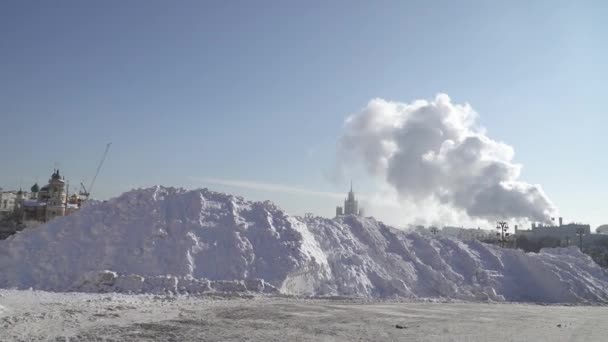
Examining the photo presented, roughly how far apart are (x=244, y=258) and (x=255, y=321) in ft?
22.9

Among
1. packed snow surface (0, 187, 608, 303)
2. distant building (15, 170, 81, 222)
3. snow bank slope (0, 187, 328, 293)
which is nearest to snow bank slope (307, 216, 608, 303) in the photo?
Answer: packed snow surface (0, 187, 608, 303)

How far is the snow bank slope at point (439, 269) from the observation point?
78.1ft

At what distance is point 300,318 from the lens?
15133 mm

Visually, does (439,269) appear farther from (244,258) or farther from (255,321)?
(255,321)

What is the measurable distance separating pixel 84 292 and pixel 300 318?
8243 mm

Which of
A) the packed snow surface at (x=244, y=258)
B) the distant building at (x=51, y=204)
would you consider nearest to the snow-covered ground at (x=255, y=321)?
the packed snow surface at (x=244, y=258)

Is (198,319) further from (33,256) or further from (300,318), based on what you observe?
(33,256)

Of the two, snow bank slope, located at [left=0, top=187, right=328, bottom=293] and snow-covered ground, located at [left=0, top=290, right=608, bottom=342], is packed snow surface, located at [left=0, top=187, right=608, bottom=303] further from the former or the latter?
snow-covered ground, located at [left=0, top=290, right=608, bottom=342]

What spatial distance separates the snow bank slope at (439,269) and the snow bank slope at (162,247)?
6.17 feet

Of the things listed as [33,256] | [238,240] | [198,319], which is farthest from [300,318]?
[33,256]

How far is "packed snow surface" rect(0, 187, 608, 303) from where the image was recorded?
19219 mm

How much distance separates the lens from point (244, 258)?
21.1m

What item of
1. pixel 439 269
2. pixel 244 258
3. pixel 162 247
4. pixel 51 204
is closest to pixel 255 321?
pixel 244 258

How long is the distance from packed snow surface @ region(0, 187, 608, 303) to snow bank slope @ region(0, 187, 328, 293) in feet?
0.15
